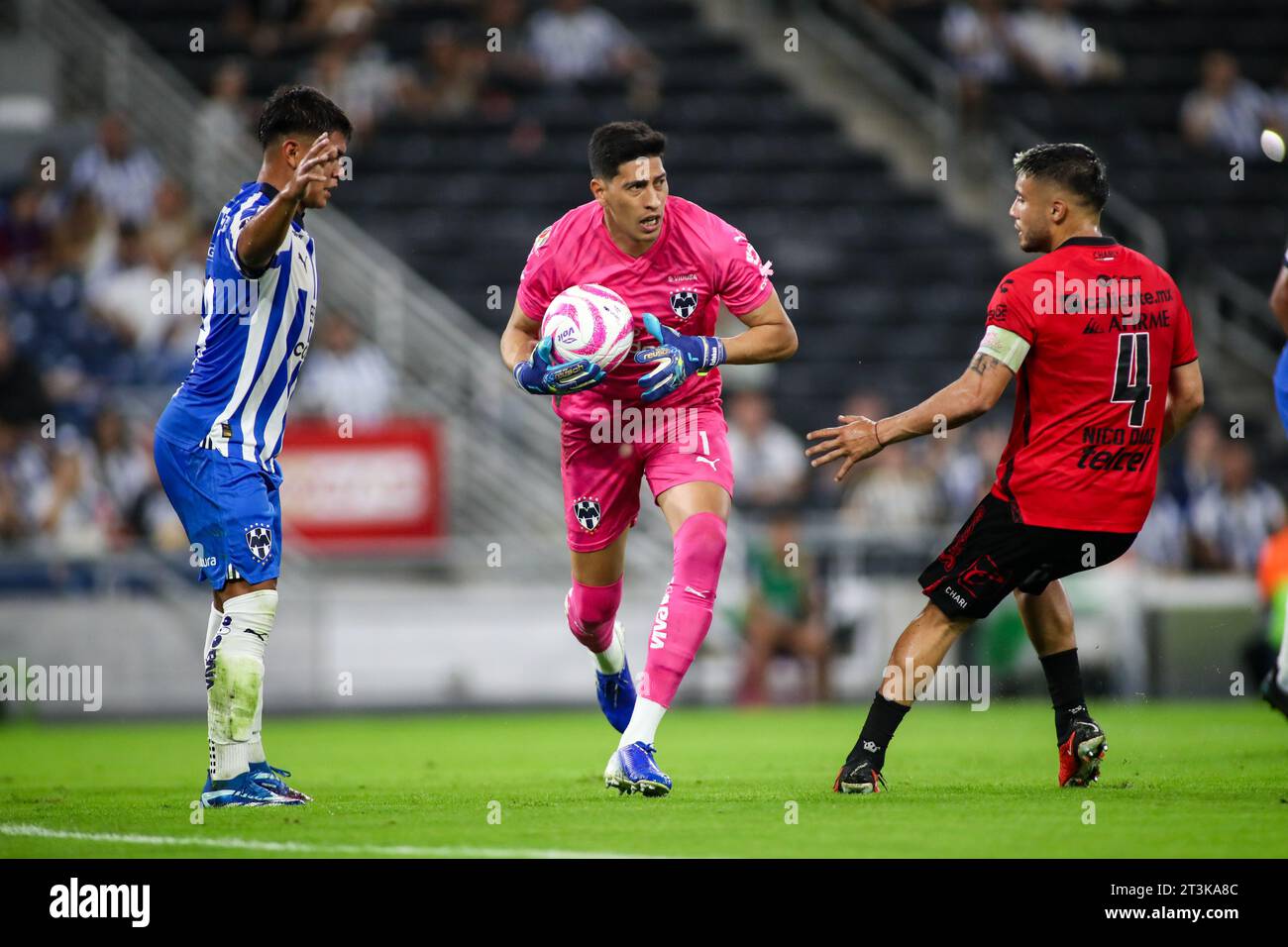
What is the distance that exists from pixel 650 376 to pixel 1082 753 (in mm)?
2256

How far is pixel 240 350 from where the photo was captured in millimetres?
6906

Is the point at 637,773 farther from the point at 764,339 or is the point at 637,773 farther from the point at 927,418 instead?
the point at 764,339

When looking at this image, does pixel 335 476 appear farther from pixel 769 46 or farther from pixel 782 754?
pixel 769 46

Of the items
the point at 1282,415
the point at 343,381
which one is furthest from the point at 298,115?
the point at 343,381

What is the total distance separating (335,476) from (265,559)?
921 cm

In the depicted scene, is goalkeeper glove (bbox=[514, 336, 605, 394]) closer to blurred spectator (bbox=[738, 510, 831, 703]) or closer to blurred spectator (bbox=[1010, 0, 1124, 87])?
blurred spectator (bbox=[738, 510, 831, 703])

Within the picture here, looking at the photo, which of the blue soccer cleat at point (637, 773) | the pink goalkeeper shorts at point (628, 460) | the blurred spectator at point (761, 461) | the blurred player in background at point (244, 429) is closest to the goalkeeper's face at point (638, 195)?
the pink goalkeeper shorts at point (628, 460)

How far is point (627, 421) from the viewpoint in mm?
7656

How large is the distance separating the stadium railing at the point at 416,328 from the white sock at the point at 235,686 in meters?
8.88

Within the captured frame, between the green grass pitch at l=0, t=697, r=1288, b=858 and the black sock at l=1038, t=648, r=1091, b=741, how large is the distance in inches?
11.0

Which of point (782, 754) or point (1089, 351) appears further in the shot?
point (782, 754)

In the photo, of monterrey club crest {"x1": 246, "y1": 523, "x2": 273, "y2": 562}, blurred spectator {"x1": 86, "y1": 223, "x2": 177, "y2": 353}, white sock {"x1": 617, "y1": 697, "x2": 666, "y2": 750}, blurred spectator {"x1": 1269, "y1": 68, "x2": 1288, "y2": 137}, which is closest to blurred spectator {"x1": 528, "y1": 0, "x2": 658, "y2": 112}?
blurred spectator {"x1": 86, "y1": 223, "x2": 177, "y2": 353}
